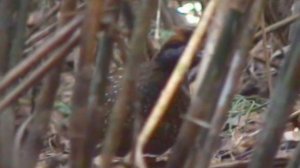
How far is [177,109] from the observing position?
1693mm

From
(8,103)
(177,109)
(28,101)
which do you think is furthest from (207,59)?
(177,109)

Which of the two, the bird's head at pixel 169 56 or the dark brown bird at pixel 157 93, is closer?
the bird's head at pixel 169 56

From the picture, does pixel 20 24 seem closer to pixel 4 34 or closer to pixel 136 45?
pixel 4 34

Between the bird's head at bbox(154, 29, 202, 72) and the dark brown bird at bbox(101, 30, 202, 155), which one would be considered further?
the dark brown bird at bbox(101, 30, 202, 155)

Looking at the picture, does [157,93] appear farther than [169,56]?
Yes

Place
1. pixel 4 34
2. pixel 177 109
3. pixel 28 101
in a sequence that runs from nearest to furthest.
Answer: pixel 4 34
pixel 28 101
pixel 177 109

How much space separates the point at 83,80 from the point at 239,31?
14 centimetres

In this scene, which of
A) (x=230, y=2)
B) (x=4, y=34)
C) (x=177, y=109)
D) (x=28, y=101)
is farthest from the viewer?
(x=177, y=109)

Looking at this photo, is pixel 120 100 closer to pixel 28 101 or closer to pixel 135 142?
pixel 135 142

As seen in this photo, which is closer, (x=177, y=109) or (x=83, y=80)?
(x=83, y=80)

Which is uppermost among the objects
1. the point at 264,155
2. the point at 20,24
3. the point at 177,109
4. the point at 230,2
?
the point at 177,109

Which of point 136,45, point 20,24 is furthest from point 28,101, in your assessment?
point 136,45

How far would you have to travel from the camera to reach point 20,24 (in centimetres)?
80

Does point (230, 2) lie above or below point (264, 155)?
above
